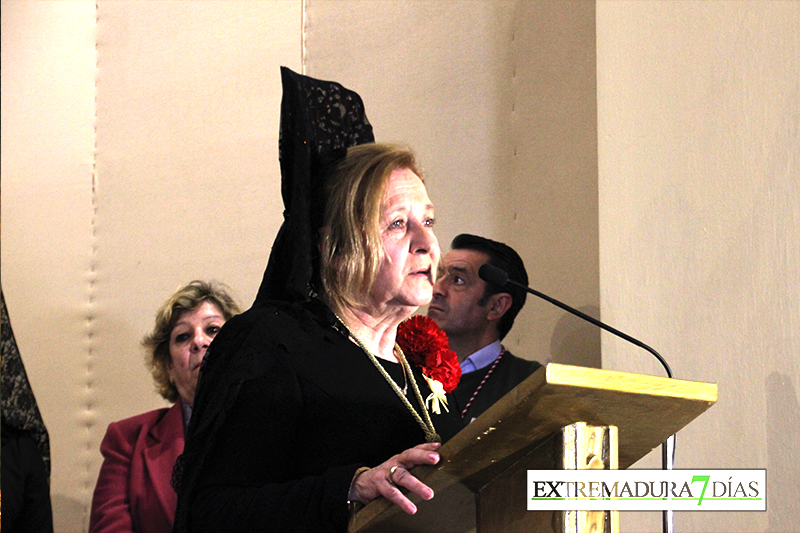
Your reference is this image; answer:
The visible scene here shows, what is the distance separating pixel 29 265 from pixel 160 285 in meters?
0.57

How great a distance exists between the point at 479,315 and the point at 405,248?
149 centimetres

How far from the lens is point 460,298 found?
3.37m

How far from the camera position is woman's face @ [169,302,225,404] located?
3.14 meters

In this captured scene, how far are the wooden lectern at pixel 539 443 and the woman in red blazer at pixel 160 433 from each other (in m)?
1.60

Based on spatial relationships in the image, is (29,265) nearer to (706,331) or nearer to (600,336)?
(600,336)

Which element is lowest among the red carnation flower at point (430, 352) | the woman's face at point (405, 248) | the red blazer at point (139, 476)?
the red blazer at point (139, 476)

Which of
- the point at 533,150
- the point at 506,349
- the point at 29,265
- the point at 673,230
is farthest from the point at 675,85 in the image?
the point at 29,265

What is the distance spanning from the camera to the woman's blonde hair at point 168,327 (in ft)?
10.6

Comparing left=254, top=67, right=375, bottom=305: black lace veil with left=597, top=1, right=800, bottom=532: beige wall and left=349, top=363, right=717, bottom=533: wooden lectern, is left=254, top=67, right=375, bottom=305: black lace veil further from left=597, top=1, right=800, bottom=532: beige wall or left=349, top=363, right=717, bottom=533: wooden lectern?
left=597, top=1, right=800, bottom=532: beige wall

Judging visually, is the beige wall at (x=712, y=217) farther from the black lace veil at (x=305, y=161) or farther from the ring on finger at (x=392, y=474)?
the ring on finger at (x=392, y=474)

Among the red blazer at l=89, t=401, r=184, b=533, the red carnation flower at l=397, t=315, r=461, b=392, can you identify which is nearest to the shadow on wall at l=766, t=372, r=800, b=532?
the red carnation flower at l=397, t=315, r=461, b=392

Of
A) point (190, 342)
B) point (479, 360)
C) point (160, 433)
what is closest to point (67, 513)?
point (160, 433)

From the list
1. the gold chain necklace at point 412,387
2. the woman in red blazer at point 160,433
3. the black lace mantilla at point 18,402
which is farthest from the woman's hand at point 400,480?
the woman in red blazer at point 160,433

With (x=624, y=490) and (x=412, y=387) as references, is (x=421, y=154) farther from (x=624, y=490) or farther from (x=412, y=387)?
(x=624, y=490)
